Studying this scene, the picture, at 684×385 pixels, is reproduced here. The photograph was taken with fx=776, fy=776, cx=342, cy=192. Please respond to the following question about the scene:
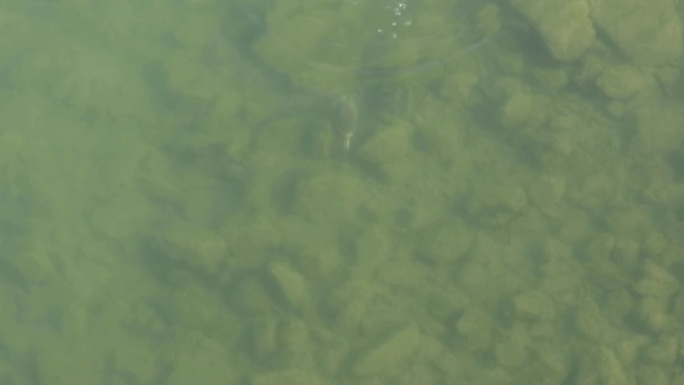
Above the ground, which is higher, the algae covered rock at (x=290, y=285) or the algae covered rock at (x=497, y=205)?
the algae covered rock at (x=497, y=205)

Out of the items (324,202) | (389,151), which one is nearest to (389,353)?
(324,202)

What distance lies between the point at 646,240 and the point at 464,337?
1185 millimetres

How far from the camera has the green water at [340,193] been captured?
416 cm

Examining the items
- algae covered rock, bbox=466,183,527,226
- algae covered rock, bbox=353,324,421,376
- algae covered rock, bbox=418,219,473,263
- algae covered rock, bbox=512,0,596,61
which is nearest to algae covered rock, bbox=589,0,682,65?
algae covered rock, bbox=512,0,596,61

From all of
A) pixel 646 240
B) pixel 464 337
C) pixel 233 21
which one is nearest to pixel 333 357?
pixel 464 337

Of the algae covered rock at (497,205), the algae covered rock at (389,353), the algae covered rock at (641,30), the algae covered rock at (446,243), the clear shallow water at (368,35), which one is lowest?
the algae covered rock at (389,353)

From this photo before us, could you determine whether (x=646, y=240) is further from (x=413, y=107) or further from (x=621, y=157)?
(x=413, y=107)

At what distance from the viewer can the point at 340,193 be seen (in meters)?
4.48

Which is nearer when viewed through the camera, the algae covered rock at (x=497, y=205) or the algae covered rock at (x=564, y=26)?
the algae covered rock at (x=497, y=205)

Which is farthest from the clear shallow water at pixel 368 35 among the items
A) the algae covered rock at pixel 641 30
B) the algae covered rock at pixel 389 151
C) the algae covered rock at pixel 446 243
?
the algae covered rock at pixel 446 243

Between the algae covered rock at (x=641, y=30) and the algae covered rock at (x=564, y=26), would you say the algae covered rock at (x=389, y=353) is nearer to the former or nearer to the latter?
the algae covered rock at (x=564, y=26)

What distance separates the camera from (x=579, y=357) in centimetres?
405

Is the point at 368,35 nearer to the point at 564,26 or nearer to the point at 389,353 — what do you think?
the point at 564,26

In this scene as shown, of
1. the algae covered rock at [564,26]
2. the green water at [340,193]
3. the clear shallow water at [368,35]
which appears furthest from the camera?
the clear shallow water at [368,35]
